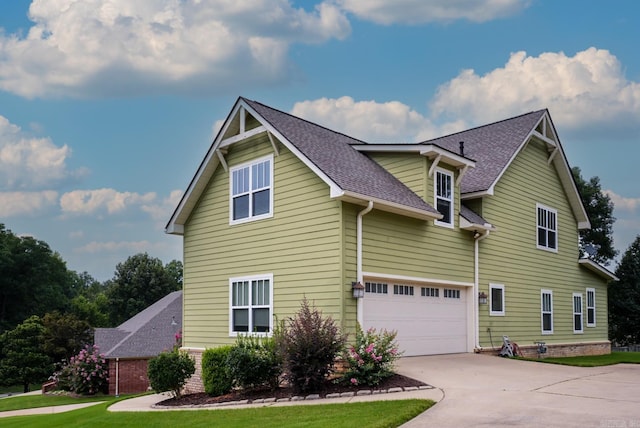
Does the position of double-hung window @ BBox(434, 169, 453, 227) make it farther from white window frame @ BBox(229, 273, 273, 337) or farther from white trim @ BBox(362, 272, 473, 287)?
white window frame @ BBox(229, 273, 273, 337)

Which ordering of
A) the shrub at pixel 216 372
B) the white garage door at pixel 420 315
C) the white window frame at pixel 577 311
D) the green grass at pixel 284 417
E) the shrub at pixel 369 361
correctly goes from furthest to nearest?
the white window frame at pixel 577 311, the white garage door at pixel 420 315, the shrub at pixel 216 372, the shrub at pixel 369 361, the green grass at pixel 284 417

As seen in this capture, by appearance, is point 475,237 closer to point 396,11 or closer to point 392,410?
point 396,11

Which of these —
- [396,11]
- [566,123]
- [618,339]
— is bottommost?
[618,339]

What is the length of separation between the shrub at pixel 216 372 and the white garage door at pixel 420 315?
3364mm

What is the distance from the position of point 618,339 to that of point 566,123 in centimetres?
1648

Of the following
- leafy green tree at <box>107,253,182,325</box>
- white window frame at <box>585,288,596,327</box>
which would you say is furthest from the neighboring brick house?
leafy green tree at <box>107,253,182,325</box>

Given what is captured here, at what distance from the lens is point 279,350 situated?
43.7 ft

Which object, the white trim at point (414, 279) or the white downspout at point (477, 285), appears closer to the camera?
the white trim at point (414, 279)

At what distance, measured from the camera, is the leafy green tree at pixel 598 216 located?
135 feet

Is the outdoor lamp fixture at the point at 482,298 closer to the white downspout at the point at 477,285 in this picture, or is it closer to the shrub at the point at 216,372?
the white downspout at the point at 477,285

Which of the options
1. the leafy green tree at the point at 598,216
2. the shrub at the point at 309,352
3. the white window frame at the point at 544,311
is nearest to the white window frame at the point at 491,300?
the white window frame at the point at 544,311

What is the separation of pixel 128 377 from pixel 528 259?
16.8m

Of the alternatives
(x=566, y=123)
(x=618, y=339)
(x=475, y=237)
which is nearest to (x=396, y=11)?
(x=475, y=237)

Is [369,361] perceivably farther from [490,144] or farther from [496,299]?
[490,144]
